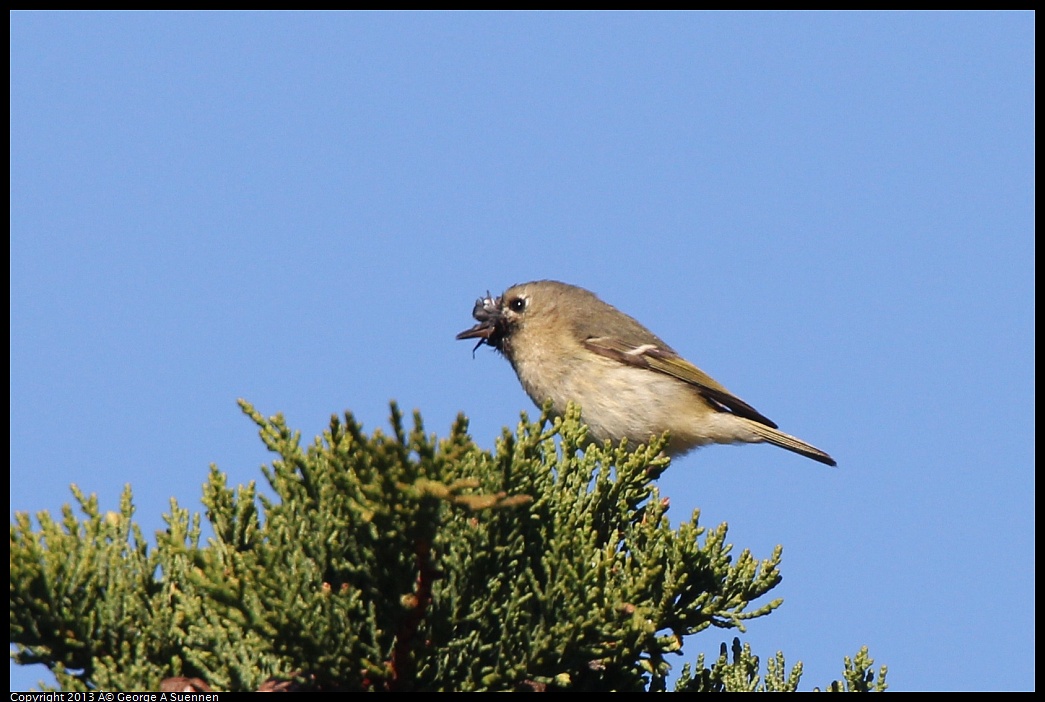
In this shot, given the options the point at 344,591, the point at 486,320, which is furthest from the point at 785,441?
the point at 344,591

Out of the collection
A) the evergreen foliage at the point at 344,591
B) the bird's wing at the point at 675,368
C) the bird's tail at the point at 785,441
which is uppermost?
the bird's wing at the point at 675,368

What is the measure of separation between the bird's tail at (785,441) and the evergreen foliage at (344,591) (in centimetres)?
283

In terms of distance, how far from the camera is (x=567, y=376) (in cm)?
604

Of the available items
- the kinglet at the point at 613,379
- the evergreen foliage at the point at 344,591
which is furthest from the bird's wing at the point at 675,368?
the evergreen foliage at the point at 344,591

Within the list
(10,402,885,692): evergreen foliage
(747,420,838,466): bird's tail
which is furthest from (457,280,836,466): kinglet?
(10,402,885,692): evergreen foliage

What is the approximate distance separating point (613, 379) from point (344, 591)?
3.34m

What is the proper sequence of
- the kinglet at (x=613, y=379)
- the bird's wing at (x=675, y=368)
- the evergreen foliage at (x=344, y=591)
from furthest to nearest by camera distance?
the bird's wing at (x=675, y=368)
the kinglet at (x=613, y=379)
the evergreen foliage at (x=344, y=591)

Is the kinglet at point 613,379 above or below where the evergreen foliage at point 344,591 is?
above

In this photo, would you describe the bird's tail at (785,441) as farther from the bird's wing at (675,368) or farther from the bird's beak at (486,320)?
the bird's beak at (486,320)

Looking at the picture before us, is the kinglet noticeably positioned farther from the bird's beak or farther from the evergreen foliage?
the evergreen foliage

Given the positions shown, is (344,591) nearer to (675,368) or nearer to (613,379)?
(613,379)

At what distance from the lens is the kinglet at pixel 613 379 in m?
5.95
